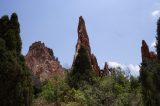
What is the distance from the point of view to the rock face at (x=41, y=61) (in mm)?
59406

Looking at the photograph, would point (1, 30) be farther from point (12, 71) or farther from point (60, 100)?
Result: point (60, 100)

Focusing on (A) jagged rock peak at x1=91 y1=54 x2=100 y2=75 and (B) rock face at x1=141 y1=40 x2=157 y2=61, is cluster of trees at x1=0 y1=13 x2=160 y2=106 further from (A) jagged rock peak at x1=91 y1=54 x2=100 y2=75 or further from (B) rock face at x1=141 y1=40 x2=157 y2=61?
(A) jagged rock peak at x1=91 y1=54 x2=100 y2=75

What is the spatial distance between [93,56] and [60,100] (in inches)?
730

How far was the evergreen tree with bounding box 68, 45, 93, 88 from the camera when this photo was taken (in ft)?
146

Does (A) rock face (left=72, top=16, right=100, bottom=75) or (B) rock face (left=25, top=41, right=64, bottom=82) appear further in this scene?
(B) rock face (left=25, top=41, right=64, bottom=82)

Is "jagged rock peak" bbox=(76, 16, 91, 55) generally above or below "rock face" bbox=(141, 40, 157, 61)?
above

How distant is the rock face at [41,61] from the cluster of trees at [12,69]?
32722 mm

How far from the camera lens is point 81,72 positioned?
1831 inches

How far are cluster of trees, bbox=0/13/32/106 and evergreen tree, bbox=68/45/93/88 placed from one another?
1817 centimetres

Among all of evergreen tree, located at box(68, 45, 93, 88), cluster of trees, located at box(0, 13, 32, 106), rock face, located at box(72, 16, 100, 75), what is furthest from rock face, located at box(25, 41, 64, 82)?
cluster of trees, located at box(0, 13, 32, 106)

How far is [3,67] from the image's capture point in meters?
22.2

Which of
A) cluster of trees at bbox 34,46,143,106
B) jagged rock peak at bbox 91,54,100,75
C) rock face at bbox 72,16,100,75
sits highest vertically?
rock face at bbox 72,16,100,75

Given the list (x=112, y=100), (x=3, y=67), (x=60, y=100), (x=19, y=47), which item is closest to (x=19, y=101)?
(x=3, y=67)

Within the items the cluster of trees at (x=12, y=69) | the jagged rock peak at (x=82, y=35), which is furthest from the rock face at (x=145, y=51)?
the cluster of trees at (x=12, y=69)
